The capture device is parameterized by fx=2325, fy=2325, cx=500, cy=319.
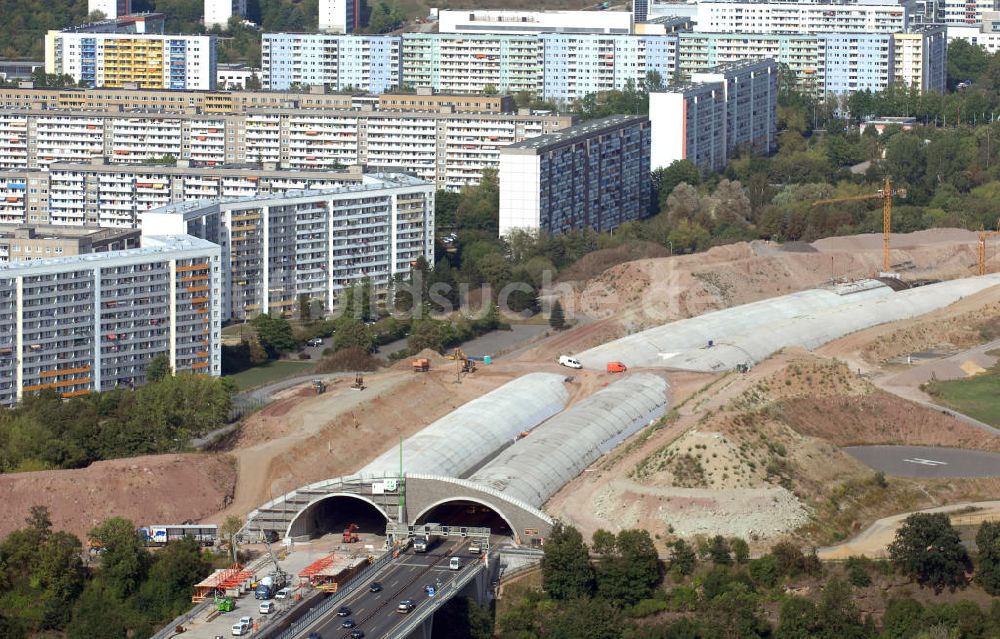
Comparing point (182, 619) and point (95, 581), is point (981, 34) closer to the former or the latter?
point (95, 581)

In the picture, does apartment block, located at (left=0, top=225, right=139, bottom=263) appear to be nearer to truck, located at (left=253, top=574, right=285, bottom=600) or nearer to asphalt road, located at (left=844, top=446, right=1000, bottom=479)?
truck, located at (left=253, top=574, right=285, bottom=600)

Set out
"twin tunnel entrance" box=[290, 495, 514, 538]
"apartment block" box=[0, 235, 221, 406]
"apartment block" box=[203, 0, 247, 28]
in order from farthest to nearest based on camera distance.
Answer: "apartment block" box=[203, 0, 247, 28] < "apartment block" box=[0, 235, 221, 406] < "twin tunnel entrance" box=[290, 495, 514, 538]

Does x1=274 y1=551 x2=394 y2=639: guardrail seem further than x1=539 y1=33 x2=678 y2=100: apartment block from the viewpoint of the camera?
No

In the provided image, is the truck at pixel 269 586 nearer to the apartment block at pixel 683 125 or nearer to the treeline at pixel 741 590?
the treeline at pixel 741 590

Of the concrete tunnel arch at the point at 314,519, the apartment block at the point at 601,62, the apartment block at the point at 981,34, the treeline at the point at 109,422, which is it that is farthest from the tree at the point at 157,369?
the apartment block at the point at 981,34

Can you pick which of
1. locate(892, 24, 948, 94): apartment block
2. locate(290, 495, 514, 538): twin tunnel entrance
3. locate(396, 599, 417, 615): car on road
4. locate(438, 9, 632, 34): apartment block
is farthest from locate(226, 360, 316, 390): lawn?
locate(892, 24, 948, 94): apartment block
